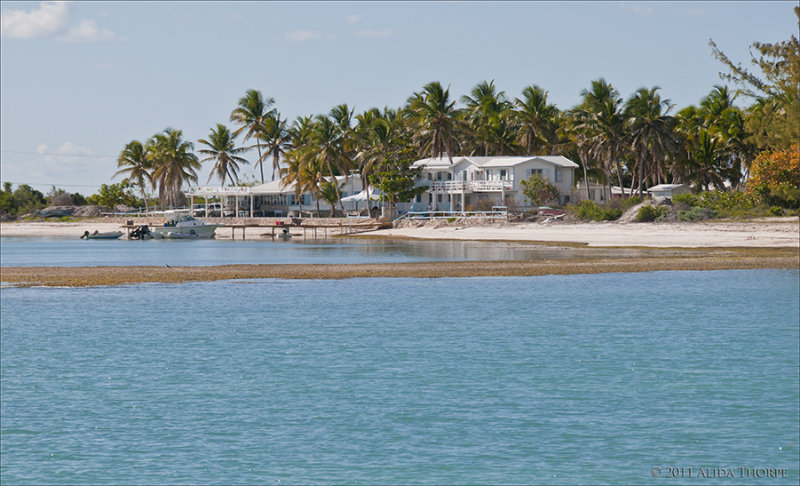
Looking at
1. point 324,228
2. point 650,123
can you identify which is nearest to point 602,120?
point 650,123

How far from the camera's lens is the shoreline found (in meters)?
42.6

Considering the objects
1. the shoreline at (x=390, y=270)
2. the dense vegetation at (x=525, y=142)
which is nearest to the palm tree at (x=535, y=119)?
the dense vegetation at (x=525, y=142)

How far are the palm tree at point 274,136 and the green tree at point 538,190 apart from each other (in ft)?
131

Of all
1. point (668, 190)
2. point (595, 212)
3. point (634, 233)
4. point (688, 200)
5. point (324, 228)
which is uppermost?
point (668, 190)

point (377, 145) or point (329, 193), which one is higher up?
point (377, 145)

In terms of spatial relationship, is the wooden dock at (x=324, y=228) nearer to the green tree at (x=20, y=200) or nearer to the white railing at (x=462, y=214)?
Result: the white railing at (x=462, y=214)

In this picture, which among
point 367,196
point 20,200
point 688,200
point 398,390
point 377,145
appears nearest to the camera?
point 398,390

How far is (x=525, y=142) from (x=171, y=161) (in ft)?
164

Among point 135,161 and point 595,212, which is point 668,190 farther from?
point 135,161

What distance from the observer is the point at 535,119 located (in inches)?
4090

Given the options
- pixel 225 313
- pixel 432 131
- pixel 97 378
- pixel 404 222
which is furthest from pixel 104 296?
pixel 432 131

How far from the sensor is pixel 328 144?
104500mm

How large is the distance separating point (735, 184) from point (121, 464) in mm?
90342

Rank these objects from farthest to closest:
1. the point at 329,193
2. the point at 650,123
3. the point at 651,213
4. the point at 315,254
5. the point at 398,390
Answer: the point at 329,193 < the point at 650,123 < the point at 651,213 < the point at 315,254 < the point at 398,390
